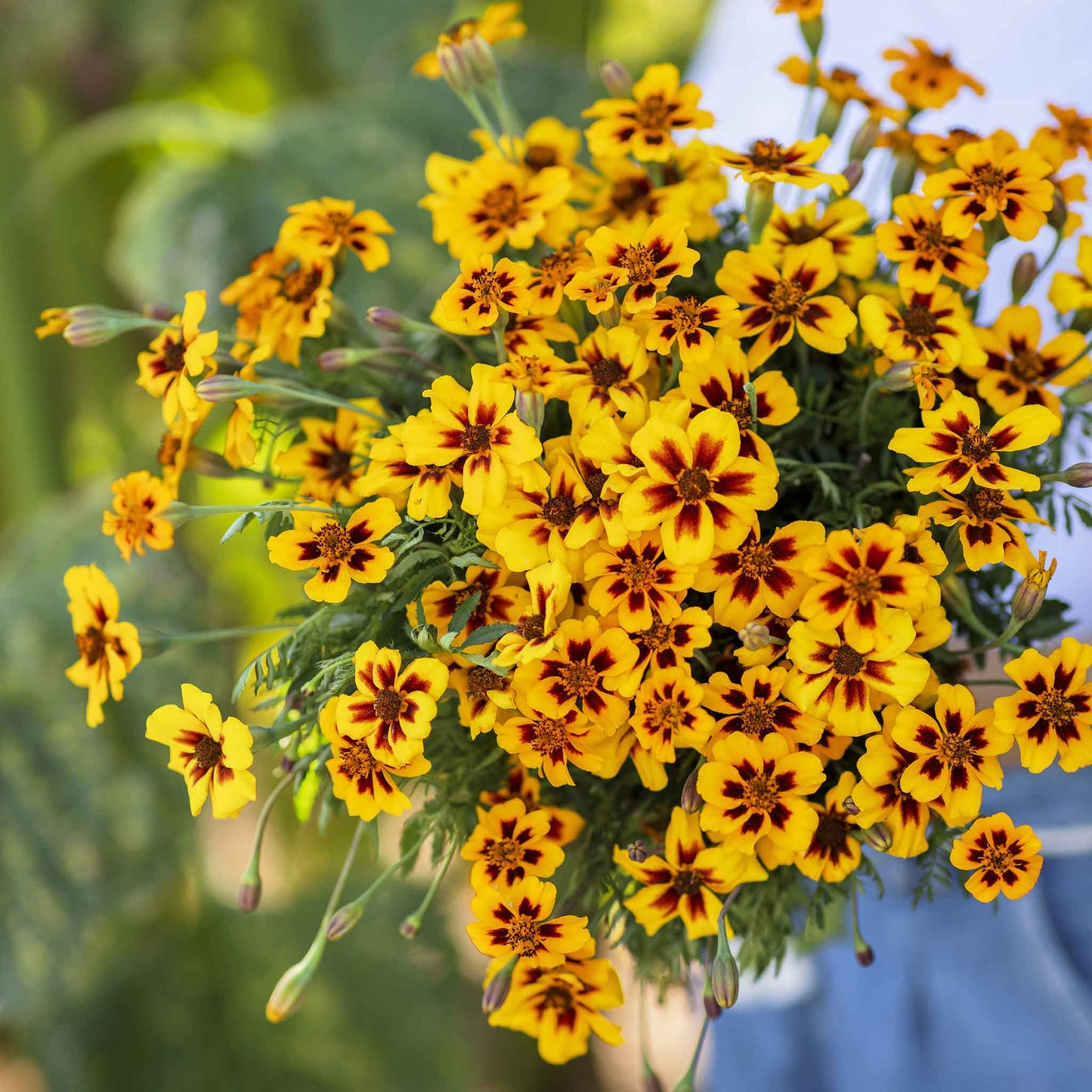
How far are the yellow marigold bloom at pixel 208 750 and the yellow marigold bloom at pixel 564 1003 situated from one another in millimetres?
111

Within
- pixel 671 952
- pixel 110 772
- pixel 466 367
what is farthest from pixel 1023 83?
pixel 110 772

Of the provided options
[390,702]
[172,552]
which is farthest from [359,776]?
[172,552]

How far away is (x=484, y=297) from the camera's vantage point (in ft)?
1.07

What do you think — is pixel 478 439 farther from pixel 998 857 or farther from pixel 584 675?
pixel 998 857

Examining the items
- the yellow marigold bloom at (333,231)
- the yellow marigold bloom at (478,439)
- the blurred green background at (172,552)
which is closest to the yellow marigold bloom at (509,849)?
the yellow marigold bloom at (478,439)

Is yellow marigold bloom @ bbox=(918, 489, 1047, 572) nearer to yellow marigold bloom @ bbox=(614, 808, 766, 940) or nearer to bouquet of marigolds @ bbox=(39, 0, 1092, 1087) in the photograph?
bouquet of marigolds @ bbox=(39, 0, 1092, 1087)

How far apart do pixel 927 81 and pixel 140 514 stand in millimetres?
369

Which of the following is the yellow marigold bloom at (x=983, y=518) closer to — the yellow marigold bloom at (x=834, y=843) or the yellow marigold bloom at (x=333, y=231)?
the yellow marigold bloom at (x=834, y=843)

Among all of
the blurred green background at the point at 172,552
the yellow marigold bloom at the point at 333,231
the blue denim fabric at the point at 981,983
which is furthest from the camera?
the blurred green background at the point at 172,552

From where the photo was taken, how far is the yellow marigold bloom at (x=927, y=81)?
42 centimetres

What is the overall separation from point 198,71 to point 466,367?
1347mm

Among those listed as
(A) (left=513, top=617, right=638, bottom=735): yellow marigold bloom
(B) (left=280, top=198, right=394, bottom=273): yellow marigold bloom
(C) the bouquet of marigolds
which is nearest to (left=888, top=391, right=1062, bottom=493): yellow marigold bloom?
(C) the bouquet of marigolds

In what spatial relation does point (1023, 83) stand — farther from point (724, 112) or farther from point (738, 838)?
point (738, 838)

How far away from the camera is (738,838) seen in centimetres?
31
